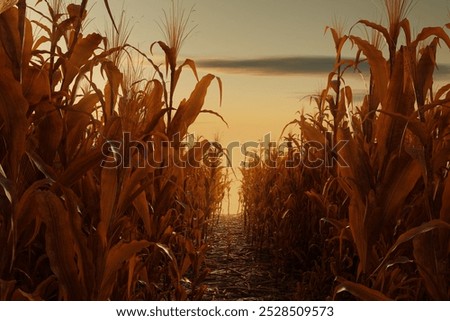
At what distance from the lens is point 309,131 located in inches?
86.9

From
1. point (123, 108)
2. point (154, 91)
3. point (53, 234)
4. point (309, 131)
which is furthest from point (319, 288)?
point (53, 234)

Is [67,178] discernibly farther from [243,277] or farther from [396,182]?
[243,277]

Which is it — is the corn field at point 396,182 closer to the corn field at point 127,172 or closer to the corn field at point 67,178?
the corn field at point 127,172

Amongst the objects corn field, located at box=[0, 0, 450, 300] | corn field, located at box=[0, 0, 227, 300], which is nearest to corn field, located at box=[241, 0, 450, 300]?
corn field, located at box=[0, 0, 450, 300]

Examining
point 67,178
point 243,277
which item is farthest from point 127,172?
point 243,277

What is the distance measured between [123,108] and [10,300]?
586mm

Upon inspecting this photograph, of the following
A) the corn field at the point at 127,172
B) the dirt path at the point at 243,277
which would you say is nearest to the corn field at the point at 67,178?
the corn field at the point at 127,172

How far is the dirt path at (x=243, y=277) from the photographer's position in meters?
2.60

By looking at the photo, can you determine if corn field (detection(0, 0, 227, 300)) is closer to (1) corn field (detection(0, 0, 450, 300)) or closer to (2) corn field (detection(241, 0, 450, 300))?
(1) corn field (detection(0, 0, 450, 300))

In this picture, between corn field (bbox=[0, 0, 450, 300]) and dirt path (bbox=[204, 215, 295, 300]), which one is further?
dirt path (bbox=[204, 215, 295, 300])

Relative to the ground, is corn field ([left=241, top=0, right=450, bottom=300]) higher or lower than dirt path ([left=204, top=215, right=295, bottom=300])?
higher

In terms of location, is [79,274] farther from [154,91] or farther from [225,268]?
[225,268]

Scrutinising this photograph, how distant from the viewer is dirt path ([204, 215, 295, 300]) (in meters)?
2.60

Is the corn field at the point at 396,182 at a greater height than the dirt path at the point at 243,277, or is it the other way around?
the corn field at the point at 396,182
